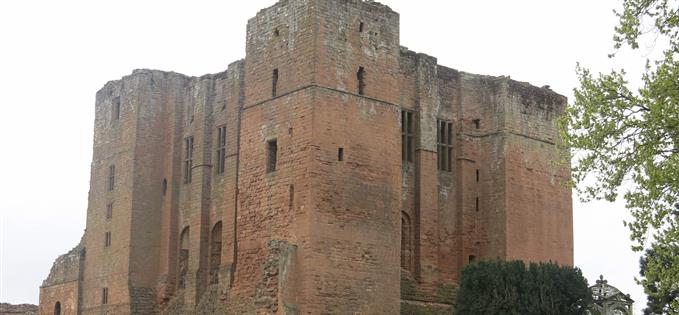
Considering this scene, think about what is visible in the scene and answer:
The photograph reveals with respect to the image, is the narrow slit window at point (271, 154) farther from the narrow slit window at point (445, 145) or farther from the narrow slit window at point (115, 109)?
the narrow slit window at point (115, 109)

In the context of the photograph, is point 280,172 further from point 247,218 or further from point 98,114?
point 98,114

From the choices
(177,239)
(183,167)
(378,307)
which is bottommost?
(378,307)

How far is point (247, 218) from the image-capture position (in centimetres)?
3431

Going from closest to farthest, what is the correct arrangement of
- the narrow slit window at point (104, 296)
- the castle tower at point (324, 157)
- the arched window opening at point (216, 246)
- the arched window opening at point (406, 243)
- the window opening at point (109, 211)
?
the castle tower at point (324, 157), the arched window opening at point (406, 243), the arched window opening at point (216, 246), the narrow slit window at point (104, 296), the window opening at point (109, 211)

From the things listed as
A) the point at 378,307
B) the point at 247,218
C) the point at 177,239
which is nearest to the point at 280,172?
the point at 247,218

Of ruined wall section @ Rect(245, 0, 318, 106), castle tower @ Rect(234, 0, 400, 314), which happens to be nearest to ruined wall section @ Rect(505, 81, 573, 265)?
castle tower @ Rect(234, 0, 400, 314)

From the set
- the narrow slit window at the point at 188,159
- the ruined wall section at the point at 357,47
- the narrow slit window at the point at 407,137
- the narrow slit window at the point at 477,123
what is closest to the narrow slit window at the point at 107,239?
the narrow slit window at the point at 188,159

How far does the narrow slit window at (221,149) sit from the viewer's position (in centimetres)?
3938

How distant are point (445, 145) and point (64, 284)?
16022 mm

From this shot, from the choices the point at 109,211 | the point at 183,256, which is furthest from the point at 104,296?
the point at 183,256

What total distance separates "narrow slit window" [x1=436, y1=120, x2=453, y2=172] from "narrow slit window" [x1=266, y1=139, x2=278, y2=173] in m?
6.51

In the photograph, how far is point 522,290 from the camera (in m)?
32.5

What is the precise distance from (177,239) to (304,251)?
1039 centimetres

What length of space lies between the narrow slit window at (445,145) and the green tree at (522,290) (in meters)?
5.49
